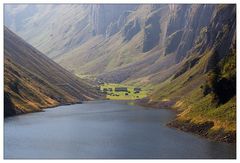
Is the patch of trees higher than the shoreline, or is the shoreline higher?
the patch of trees

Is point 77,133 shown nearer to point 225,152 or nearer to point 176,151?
point 176,151

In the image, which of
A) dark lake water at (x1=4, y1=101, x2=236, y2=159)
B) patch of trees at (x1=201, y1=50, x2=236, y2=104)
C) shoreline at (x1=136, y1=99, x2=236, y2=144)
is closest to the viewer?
dark lake water at (x1=4, y1=101, x2=236, y2=159)

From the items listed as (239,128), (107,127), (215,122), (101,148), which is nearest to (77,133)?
(107,127)

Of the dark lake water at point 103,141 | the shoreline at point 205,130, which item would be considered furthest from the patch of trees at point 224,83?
the dark lake water at point 103,141

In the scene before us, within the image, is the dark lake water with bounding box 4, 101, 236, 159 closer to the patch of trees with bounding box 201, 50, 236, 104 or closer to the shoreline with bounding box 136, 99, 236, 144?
the shoreline with bounding box 136, 99, 236, 144

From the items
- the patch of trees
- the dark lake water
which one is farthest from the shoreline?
the patch of trees

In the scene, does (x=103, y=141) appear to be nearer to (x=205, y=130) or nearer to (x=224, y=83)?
(x=205, y=130)

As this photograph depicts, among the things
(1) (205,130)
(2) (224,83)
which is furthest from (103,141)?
(2) (224,83)

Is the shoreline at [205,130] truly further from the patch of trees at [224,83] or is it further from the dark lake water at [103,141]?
the patch of trees at [224,83]
